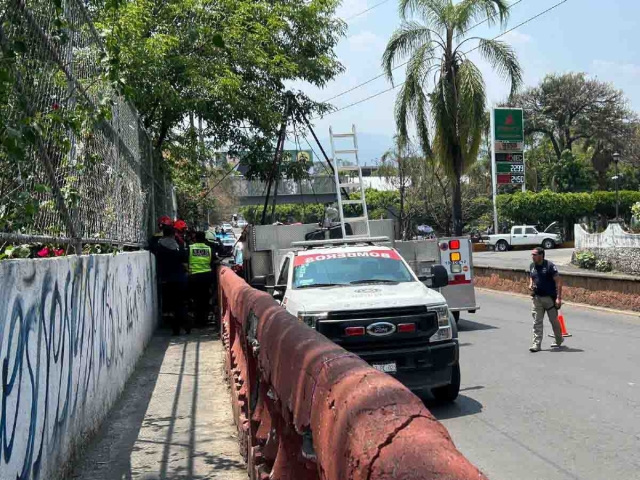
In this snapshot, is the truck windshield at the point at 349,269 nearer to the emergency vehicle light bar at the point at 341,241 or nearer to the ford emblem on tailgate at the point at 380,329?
the emergency vehicle light bar at the point at 341,241

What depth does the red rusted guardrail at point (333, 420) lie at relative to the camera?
1.79 metres

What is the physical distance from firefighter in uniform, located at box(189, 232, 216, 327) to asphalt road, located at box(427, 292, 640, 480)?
5304 mm

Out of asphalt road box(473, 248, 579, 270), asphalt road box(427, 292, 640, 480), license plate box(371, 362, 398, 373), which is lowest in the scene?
asphalt road box(427, 292, 640, 480)

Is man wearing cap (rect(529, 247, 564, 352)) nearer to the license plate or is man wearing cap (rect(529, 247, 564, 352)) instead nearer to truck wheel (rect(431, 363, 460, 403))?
truck wheel (rect(431, 363, 460, 403))

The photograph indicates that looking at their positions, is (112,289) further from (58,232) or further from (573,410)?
(573,410)

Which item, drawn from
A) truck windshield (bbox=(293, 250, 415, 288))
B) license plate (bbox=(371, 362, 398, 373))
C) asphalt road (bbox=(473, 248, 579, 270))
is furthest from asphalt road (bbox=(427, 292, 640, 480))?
asphalt road (bbox=(473, 248, 579, 270))

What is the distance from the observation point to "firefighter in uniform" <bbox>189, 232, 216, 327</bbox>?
16.1 meters

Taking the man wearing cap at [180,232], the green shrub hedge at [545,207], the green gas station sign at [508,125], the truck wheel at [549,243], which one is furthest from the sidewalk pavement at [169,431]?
the green shrub hedge at [545,207]

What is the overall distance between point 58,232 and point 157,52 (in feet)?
32.6

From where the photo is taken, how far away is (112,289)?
8.52m

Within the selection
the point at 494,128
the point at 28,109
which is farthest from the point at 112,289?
the point at 494,128

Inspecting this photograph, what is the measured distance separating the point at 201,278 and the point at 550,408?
9.13 metres

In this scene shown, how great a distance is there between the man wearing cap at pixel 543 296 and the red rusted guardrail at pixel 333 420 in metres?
8.63

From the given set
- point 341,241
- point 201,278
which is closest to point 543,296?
point 341,241
